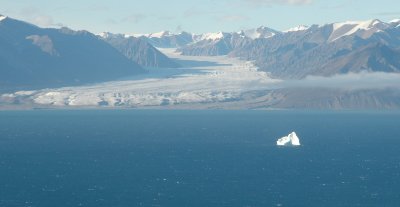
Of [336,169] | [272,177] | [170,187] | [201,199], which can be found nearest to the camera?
[201,199]

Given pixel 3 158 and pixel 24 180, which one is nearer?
pixel 24 180

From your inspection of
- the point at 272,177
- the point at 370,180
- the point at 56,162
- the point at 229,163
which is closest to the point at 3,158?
the point at 56,162

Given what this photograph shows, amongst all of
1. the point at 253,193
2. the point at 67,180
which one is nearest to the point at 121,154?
the point at 67,180

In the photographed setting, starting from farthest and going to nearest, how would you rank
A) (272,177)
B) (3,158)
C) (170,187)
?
(3,158) < (272,177) < (170,187)

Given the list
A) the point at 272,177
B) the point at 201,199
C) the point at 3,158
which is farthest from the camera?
the point at 3,158

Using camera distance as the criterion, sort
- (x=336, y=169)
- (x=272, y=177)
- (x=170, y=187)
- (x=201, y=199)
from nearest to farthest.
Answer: (x=201, y=199)
(x=170, y=187)
(x=272, y=177)
(x=336, y=169)

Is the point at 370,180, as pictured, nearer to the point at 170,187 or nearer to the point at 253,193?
the point at 253,193

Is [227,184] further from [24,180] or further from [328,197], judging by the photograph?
[24,180]

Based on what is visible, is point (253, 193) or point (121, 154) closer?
point (253, 193)
